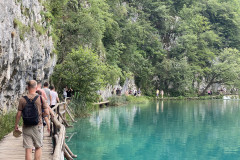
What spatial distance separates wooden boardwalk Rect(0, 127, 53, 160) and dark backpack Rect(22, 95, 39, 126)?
88.5 inches

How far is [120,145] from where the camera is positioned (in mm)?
15055

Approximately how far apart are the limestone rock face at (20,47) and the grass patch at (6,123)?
1.64 ft

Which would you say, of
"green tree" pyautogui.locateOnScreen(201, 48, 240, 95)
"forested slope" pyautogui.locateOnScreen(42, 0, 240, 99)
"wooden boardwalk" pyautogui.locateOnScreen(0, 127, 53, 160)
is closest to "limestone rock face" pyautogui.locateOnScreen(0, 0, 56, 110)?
"wooden boardwalk" pyautogui.locateOnScreen(0, 127, 53, 160)

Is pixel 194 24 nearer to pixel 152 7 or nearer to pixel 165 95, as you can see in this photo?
pixel 152 7

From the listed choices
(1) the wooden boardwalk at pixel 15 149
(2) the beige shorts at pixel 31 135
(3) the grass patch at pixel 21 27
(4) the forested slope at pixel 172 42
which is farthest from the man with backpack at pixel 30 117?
(4) the forested slope at pixel 172 42

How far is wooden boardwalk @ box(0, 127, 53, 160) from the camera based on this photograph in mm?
8163

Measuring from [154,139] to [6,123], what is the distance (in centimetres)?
818

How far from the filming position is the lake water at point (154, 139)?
13.5 m

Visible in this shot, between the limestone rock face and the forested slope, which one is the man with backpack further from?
the forested slope

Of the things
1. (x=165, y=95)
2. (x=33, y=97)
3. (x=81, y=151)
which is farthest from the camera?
(x=165, y=95)

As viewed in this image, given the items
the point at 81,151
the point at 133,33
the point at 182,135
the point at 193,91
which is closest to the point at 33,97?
the point at 81,151

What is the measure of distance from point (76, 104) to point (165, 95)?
3095 centimetres

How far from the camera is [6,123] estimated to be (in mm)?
12109

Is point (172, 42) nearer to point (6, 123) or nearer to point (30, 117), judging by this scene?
point (6, 123)
